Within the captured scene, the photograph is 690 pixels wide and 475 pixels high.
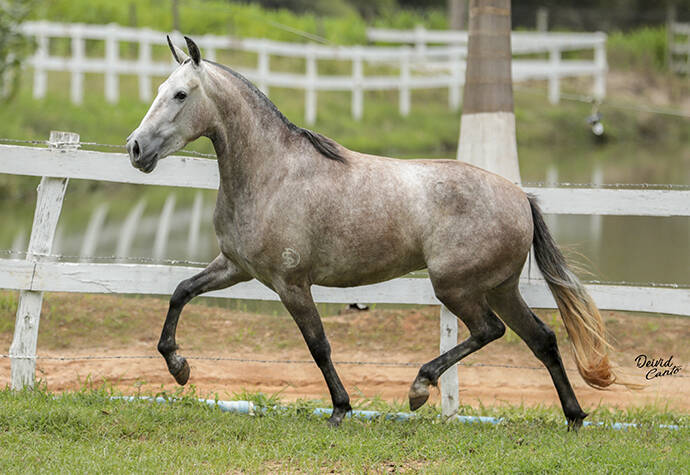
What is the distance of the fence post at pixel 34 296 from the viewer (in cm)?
593

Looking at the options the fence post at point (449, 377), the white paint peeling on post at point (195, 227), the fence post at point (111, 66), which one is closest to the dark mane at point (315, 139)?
the fence post at point (449, 377)

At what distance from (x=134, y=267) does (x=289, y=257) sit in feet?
5.15

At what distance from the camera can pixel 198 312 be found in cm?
791

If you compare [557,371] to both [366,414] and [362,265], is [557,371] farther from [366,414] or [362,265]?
[362,265]

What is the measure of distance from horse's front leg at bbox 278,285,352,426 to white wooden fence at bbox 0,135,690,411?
913 mm

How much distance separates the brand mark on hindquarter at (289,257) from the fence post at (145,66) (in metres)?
14.9

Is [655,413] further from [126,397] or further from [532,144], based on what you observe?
A: [532,144]

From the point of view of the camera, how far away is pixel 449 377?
5973mm

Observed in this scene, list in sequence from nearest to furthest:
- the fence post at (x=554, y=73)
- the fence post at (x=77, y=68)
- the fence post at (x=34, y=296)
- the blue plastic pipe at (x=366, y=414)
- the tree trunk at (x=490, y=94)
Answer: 1. the blue plastic pipe at (x=366, y=414)
2. the fence post at (x=34, y=296)
3. the tree trunk at (x=490, y=94)
4. the fence post at (x=77, y=68)
5. the fence post at (x=554, y=73)

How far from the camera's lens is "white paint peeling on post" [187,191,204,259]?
1115 cm

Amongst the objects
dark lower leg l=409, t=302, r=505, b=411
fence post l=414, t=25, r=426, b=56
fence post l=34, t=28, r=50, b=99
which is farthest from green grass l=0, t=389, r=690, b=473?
fence post l=414, t=25, r=426, b=56

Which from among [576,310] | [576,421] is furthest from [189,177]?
[576,421]

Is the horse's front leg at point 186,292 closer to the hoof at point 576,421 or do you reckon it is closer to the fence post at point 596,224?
the hoof at point 576,421

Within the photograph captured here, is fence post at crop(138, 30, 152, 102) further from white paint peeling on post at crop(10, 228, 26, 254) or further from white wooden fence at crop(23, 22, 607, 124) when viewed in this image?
white paint peeling on post at crop(10, 228, 26, 254)
